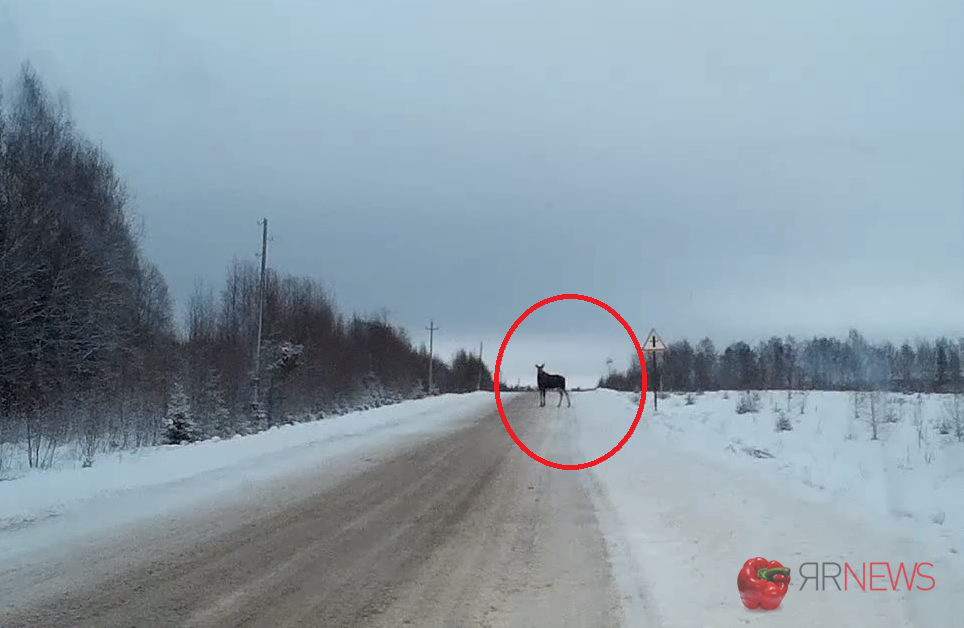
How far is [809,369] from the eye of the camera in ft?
182

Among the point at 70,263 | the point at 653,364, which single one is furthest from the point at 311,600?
the point at 70,263

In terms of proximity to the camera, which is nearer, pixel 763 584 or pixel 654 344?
pixel 763 584

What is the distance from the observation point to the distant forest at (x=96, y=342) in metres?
22.7

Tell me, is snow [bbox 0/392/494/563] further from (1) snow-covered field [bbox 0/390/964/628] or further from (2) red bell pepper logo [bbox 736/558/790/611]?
(2) red bell pepper logo [bbox 736/558/790/611]

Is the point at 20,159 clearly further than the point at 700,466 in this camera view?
Yes

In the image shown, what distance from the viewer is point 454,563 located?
7.75 metres

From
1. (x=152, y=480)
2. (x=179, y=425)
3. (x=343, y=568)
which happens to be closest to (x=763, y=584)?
(x=343, y=568)

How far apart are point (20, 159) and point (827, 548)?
Result: 30635 mm

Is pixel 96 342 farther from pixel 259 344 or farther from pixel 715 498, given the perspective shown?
pixel 715 498

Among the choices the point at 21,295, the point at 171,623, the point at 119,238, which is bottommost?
the point at 171,623

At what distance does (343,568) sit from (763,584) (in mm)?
3743

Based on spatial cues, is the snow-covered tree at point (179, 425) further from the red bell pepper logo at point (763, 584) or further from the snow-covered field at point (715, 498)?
the red bell pepper logo at point (763, 584)

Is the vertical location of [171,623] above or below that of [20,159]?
below

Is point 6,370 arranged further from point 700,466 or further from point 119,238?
point 700,466
